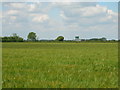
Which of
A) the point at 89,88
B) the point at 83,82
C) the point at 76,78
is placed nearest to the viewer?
the point at 89,88

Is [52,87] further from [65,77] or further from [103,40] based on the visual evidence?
[103,40]

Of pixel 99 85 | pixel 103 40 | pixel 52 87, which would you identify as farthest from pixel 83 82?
pixel 103 40

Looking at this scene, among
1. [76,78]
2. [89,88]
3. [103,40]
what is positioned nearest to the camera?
[89,88]

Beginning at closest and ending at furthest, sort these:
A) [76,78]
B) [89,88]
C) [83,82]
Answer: [89,88] < [83,82] < [76,78]

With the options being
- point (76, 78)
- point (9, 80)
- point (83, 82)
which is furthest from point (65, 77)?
point (9, 80)

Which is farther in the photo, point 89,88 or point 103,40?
point 103,40

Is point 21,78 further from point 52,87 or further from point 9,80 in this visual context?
point 52,87

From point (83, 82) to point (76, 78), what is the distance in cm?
77

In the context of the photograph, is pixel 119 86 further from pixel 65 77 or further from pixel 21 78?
pixel 21 78

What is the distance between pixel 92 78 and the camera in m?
9.87

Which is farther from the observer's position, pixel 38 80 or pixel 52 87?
pixel 38 80

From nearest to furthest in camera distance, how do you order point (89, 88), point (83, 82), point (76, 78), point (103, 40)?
point (89, 88) < point (83, 82) < point (76, 78) < point (103, 40)

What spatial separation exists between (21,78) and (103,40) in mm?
125916

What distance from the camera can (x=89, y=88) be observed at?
27.1ft
